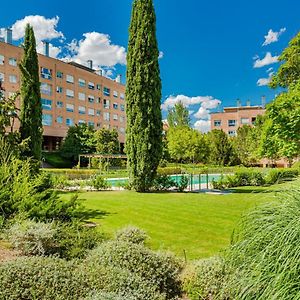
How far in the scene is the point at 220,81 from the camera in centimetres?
4606

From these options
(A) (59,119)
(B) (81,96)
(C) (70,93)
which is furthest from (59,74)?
(A) (59,119)

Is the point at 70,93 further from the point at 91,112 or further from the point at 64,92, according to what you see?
the point at 91,112

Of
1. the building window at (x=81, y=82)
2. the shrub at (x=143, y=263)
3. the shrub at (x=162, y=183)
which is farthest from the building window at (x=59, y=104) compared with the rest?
the shrub at (x=143, y=263)

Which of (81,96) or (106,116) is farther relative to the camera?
(106,116)

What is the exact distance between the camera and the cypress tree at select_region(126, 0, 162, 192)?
17.9 meters

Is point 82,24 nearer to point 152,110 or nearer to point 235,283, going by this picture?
point 152,110

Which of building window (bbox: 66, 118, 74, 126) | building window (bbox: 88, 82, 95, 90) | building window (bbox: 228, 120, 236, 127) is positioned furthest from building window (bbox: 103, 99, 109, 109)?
building window (bbox: 228, 120, 236, 127)

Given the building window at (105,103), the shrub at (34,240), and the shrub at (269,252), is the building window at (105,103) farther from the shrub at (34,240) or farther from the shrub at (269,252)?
the shrub at (269,252)

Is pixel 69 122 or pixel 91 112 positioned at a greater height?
pixel 91 112

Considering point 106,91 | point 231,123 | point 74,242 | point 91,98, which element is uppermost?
point 106,91

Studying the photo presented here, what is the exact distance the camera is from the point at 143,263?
4.38 meters

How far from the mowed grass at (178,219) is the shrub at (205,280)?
0.99 m

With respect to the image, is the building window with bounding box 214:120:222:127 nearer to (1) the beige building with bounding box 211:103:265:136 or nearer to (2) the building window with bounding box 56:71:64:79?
(1) the beige building with bounding box 211:103:265:136

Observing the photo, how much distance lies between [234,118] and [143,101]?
60.3 meters
